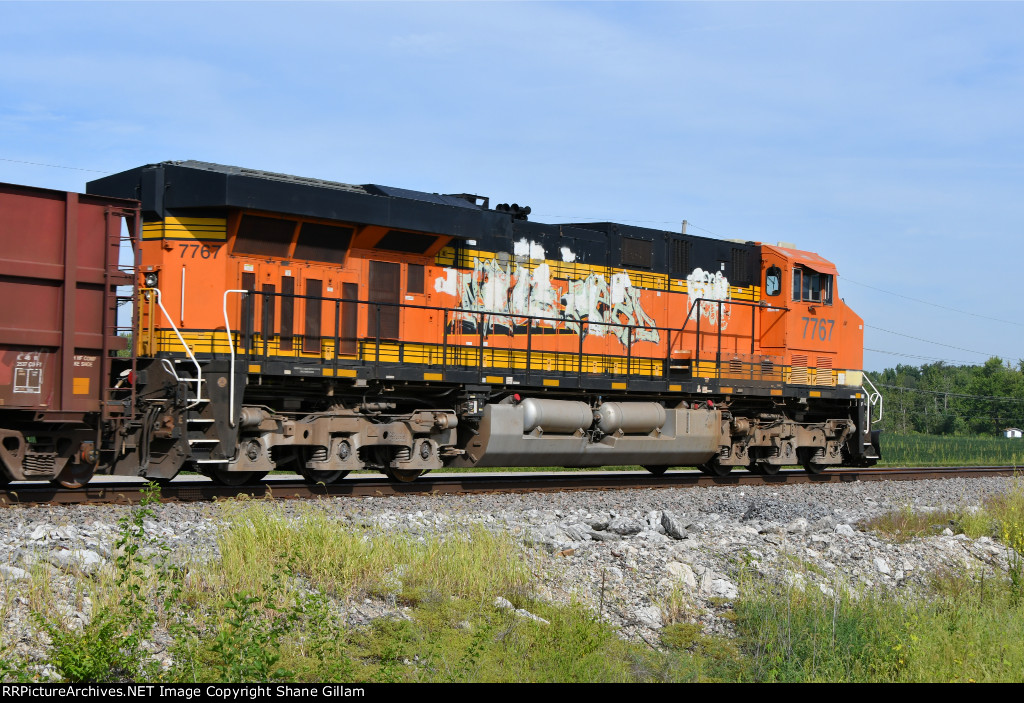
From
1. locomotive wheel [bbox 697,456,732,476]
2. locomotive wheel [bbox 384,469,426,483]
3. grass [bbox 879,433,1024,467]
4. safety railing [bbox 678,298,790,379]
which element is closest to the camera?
locomotive wheel [bbox 384,469,426,483]

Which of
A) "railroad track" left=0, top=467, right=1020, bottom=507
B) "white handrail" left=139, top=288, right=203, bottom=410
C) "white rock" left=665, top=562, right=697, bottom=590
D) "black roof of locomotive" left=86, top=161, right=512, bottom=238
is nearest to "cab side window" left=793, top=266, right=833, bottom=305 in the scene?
"railroad track" left=0, top=467, right=1020, bottom=507

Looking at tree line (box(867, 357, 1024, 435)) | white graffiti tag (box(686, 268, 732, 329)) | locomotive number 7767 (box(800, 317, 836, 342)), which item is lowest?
tree line (box(867, 357, 1024, 435))

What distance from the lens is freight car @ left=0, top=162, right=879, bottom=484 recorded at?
11.5m

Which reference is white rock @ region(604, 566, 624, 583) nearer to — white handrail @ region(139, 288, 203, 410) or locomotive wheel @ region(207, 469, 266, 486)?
white handrail @ region(139, 288, 203, 410)

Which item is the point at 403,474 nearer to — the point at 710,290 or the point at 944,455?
the point at 710,290

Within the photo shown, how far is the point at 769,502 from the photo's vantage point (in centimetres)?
1317

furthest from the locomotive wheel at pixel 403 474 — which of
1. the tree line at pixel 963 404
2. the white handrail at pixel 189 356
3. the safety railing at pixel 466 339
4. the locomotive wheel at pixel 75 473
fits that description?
the tree line at pixel 963 404

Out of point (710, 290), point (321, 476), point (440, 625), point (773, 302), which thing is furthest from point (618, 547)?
point (773, 302)

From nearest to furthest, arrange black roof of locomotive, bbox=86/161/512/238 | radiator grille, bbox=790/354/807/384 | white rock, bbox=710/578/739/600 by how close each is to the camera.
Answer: white rock, bbox=710/578/739/600, black roof of locomotive, bbox=86/161/512/238, radiator grille, bbox=790/354/807/384

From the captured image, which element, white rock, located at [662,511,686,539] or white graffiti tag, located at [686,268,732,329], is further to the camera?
white graffiti tag, located at [686,268,732,329]

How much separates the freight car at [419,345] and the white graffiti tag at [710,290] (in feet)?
0.14

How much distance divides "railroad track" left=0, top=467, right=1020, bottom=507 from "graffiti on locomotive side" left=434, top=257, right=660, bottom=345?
7.81 feet

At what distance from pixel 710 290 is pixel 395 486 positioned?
24.1 feet

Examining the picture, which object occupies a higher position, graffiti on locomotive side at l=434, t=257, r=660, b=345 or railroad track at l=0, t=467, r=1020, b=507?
graffiti on locomotive side at l=434, t=257, r=660, b=345
